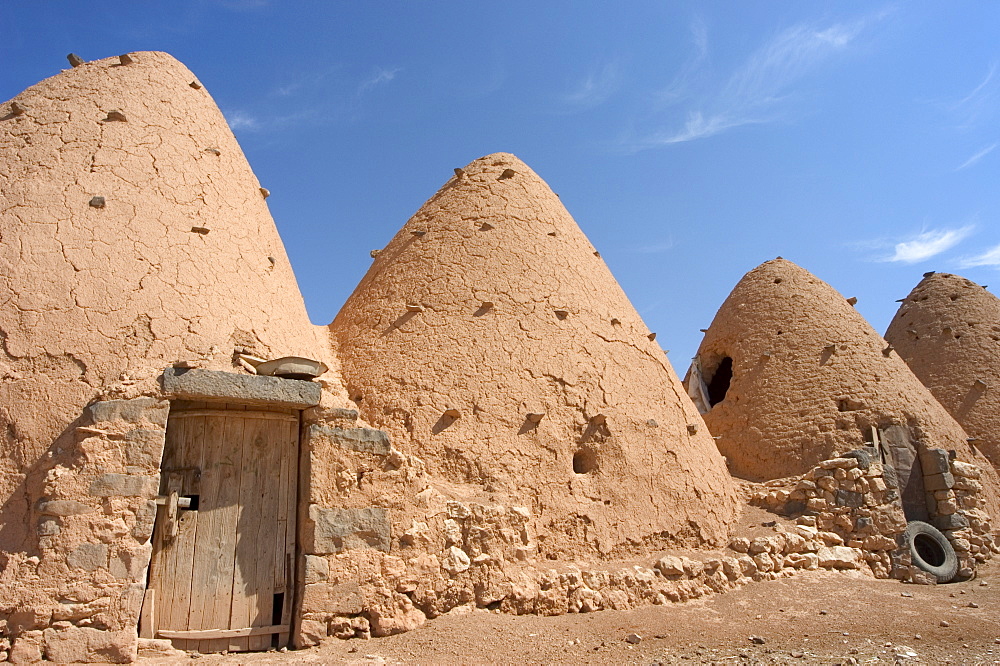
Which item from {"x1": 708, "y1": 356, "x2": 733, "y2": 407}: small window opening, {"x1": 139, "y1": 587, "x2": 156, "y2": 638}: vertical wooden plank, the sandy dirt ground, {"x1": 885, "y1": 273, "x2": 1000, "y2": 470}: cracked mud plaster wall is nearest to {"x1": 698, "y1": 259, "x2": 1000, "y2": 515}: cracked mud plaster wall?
{"x1": 708, "y1": 356, "x2": 733, "y2": 407}: small window opening

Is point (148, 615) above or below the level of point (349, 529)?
below

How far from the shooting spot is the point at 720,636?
244 inches

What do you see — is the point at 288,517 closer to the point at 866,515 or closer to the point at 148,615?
the point at 148,615

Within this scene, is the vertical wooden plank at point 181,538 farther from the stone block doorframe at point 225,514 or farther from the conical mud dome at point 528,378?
the conical mud dome at point 528,378

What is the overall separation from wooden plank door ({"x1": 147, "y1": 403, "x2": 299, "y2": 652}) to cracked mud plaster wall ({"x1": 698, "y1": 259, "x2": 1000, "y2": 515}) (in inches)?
262

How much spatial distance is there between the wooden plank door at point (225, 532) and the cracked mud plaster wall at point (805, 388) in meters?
6.66

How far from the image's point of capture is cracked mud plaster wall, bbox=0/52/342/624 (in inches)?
220

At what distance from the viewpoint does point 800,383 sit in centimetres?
1055

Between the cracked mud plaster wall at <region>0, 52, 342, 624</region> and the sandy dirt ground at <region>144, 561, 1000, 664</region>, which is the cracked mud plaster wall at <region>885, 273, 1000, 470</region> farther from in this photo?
the cracked mud plaster wall at <region>0, 52, 342, 624</region>

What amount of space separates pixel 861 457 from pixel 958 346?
705cm

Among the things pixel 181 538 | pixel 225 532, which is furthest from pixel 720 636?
pixel 181 538

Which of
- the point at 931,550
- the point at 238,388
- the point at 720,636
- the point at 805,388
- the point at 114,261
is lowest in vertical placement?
the point at 720,636

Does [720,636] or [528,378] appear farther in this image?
[528,378]

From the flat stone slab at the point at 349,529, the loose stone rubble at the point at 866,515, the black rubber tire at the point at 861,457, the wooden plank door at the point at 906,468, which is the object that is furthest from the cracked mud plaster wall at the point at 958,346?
the flat stone slab at the point at 349,529
